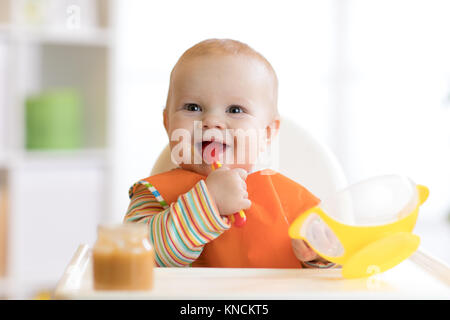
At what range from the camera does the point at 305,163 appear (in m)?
1.27

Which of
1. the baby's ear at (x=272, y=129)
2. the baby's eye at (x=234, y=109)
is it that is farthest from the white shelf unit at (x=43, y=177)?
the baby's eye at (x=234, y=109)

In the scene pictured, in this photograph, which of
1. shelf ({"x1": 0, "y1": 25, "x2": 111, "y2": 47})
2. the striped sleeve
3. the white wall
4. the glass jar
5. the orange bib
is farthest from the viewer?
the white wall

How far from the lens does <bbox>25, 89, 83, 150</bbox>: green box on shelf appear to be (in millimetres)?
2270

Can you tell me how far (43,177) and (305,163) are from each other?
1347 mm

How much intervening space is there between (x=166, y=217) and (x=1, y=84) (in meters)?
1.58

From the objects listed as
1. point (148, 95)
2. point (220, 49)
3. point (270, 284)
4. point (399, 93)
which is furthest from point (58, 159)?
point (399, 93)

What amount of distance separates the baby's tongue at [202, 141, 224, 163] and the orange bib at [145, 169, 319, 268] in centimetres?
5

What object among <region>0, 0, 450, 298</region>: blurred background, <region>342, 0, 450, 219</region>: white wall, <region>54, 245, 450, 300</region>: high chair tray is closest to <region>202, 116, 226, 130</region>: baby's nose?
<region>54, 245, 450, 300</region>: high chair tray

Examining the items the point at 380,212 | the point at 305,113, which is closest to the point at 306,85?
the point at 305,113

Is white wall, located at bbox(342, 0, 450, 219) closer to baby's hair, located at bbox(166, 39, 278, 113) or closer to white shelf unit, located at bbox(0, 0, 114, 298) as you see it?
white shelf unit, located at bbox(0, 0, 114, 298)

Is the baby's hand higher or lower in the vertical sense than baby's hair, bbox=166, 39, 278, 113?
lower

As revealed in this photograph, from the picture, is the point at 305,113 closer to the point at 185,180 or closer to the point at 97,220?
the point at 97,220

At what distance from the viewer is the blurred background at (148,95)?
7.48 feet

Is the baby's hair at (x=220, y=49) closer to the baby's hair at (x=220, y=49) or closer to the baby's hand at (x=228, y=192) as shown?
the baby's hair at (x=220, y=49)
